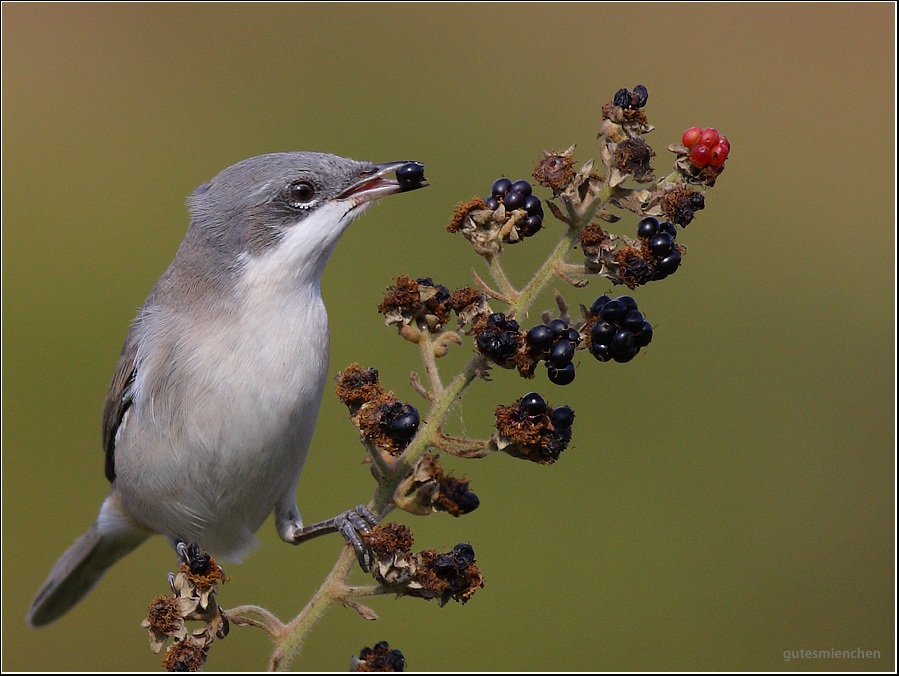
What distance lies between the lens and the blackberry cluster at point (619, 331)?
2113 millimetres

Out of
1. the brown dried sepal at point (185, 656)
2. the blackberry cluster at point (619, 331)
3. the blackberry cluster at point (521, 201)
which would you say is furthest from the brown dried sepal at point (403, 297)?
the brown dried sepal at point (185, 656)

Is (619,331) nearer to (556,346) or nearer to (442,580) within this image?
(556,346)

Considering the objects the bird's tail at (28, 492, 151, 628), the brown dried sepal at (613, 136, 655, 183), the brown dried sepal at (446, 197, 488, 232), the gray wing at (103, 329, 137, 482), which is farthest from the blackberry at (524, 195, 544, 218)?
the bird's tail at (28, 492, 151, 628)

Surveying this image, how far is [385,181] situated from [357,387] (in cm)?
127

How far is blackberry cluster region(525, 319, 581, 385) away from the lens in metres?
2.10

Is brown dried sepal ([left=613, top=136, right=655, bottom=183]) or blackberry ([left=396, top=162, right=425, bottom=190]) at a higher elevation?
brown dried sepal ([left=613, top=136, right=655, bottom=183])

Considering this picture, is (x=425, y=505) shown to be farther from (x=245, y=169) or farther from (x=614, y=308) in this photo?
(x=245, y=169)

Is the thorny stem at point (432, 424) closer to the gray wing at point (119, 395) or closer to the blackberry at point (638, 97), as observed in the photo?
the blackberry at point (638, 97)

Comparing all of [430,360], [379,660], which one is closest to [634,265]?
[430,360]

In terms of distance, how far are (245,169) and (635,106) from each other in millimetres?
1970

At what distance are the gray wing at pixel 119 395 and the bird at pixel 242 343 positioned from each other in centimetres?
2

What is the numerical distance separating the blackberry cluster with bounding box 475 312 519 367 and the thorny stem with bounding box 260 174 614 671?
0.18 ft

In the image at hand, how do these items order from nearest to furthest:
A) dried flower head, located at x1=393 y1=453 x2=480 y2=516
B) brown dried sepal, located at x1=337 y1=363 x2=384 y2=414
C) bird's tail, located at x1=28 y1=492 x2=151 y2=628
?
1. dried flower head, located at x1=393 y1=453 x2=480 y2=516
2. brown dried sepal, located at x1=337 y1=363 x2=384 y2=414
3. bird's tail, located at x1=28 y1=492 x2=151 y2=628

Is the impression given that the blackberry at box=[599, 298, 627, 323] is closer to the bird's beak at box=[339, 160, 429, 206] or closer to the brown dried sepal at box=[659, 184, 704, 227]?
the brown dried sepal at box=[659, 184, 704, 227]
